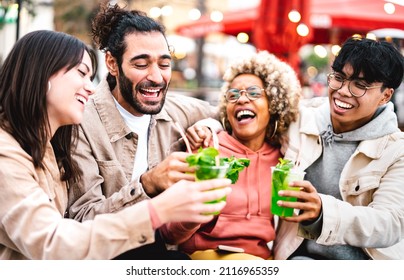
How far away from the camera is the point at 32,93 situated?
202 cm

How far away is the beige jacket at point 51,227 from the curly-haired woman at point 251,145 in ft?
2.37

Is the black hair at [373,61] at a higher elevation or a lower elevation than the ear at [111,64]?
higher

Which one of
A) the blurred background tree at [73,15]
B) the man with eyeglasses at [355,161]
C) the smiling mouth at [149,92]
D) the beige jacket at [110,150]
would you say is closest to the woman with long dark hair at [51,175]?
the beige jacket at [110,150]

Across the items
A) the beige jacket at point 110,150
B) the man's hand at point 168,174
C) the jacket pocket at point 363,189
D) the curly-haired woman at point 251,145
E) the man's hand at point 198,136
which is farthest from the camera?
the man's hand at point 198,136

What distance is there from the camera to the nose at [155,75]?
265cm

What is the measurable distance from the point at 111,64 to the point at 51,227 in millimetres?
1210

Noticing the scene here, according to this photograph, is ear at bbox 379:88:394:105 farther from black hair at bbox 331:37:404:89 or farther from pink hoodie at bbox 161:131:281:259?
pink hoodie at bbox 161:131:281:259

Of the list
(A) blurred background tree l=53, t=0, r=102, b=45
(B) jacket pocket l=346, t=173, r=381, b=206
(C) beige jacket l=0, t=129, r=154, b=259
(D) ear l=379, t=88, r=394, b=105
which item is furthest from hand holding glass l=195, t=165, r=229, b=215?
(A) blurred background tree l=53, t=0, r=102, b=45

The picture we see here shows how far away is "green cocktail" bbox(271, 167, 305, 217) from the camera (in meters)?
2.21

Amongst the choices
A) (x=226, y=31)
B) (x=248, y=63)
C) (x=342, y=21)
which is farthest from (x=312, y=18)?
(x=248, y=63)

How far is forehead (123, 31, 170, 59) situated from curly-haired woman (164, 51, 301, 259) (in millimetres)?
446

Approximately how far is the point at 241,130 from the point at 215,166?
916mm

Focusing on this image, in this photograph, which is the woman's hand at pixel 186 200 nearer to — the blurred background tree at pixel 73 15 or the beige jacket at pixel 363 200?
the beige jacket at pixel 363 200
